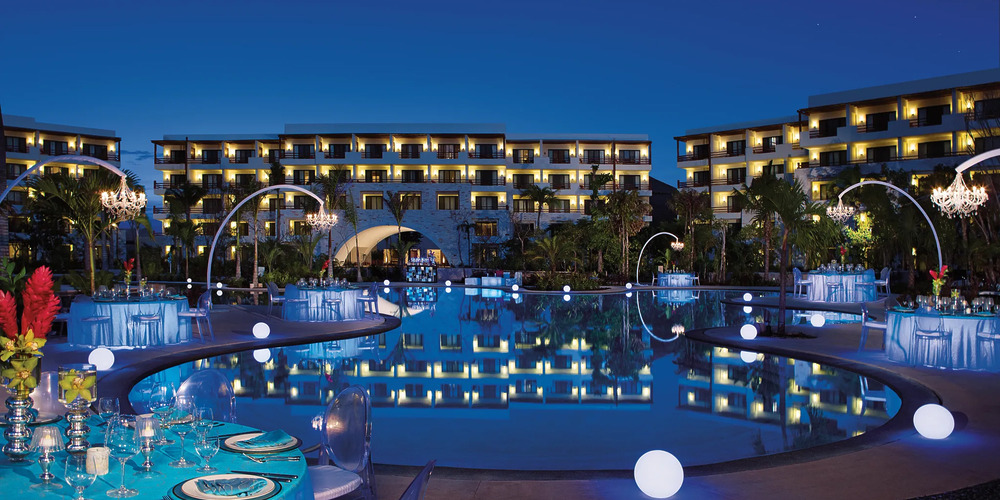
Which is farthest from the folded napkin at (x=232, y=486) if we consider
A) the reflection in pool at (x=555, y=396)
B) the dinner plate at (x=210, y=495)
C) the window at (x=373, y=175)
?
the window at (x=373, y=175)

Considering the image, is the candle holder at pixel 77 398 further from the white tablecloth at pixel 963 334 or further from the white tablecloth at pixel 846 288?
the white tablecloth at pixel 846 288

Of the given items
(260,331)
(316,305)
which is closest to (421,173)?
(316,305)

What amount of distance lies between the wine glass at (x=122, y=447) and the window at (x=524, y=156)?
57290mm

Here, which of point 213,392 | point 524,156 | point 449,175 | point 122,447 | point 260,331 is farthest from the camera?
point 524,156

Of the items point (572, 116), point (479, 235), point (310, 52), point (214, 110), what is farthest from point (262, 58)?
point (572, 116)

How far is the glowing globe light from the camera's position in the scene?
12852 millimetres

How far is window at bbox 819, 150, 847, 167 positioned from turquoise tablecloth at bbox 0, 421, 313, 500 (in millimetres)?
52604

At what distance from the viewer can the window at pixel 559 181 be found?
6056 centimetres

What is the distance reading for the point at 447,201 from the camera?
2196 inches

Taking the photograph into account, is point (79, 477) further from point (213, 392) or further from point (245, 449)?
point (213, 392)

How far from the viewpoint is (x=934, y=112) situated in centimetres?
4591

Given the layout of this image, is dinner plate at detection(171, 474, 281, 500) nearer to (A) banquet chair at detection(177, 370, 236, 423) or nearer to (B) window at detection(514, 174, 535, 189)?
(A) banquet chair at detection(177, 370, 236, 423)

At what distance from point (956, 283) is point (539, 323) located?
22343mm

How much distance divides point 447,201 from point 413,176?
4.04m
